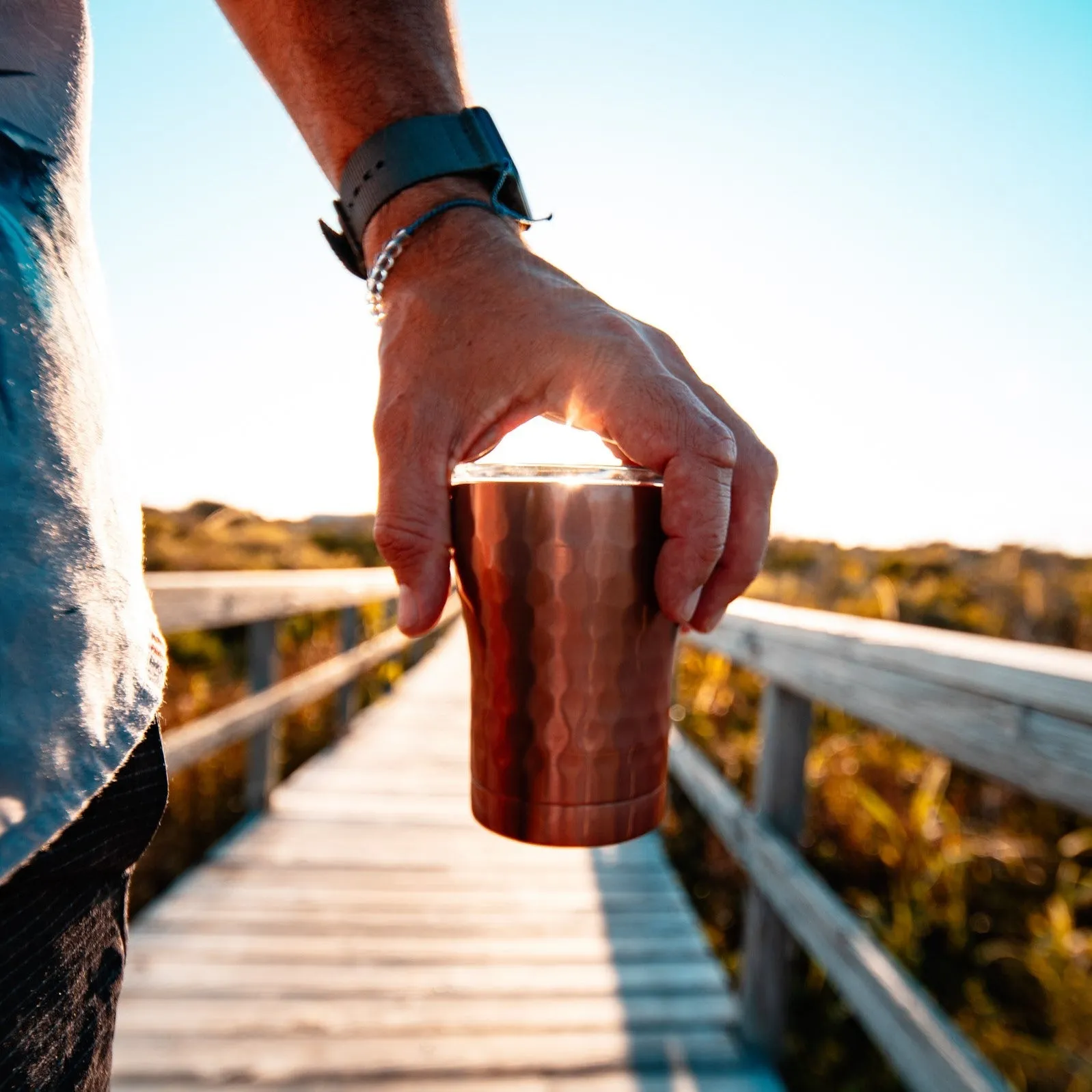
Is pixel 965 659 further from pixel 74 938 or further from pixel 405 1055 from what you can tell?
pixel 405 1055

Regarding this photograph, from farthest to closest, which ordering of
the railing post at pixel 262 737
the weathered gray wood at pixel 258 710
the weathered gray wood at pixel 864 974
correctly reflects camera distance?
1. the railing post at pixel 262 737
2. the weathered gray wood at pixel 258 710
3. the weathered gray wood at pixel 864 974

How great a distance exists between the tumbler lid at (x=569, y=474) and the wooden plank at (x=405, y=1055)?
1.86 meters

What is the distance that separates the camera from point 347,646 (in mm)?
5535

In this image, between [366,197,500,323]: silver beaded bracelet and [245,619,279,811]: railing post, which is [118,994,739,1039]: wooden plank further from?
[366,197,500,323]: silver beaded bracelet

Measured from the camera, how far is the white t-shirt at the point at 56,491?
0.32 m

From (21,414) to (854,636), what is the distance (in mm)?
1562

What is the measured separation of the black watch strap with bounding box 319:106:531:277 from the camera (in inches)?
26.5

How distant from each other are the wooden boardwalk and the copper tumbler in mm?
1652

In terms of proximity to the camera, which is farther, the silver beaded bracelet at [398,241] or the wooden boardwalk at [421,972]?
the wooden boardwalk at [421,972]

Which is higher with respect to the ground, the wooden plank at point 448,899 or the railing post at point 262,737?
the railing post at point 262,737

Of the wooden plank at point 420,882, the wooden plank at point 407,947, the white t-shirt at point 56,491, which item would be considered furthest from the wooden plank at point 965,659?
the wooden plank at point 420,882

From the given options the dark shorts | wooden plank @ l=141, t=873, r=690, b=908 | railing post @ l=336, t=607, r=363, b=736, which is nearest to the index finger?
the dark shorts

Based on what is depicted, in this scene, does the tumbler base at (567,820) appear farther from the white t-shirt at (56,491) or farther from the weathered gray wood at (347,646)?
the weathered gray wood at (347,646)

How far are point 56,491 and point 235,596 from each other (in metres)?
2.58
